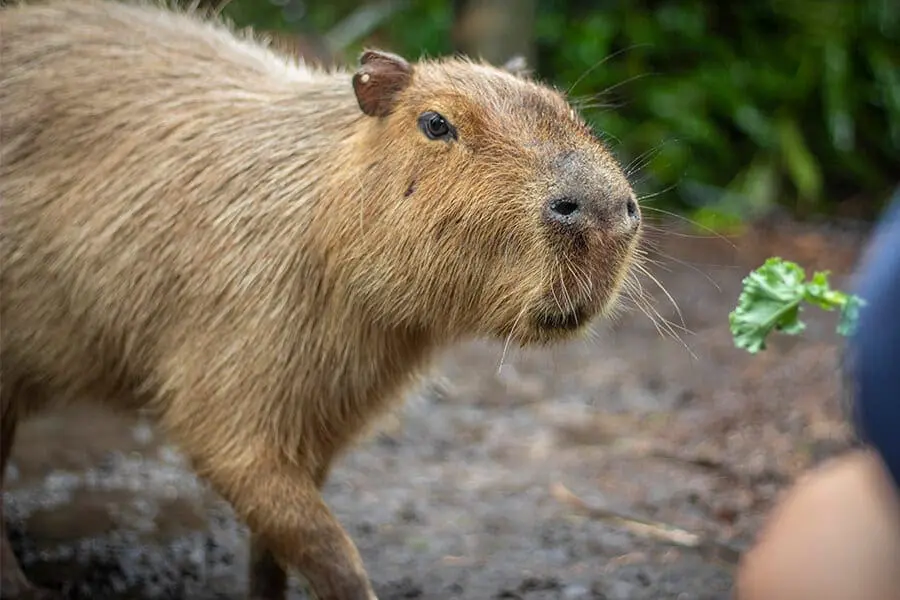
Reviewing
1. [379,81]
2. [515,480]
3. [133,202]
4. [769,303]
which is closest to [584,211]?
[769,303]

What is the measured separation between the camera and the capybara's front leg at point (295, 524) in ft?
11.0

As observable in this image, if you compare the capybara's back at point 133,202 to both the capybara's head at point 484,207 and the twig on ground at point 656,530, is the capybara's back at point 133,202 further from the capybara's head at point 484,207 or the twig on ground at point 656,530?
the twig on ground at point 656,530

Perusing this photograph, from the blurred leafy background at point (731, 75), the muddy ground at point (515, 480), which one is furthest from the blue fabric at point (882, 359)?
the blurred leafy background at point (731, 75)

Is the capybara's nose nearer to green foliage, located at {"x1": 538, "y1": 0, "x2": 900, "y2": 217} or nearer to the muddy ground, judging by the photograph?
the muddy ground

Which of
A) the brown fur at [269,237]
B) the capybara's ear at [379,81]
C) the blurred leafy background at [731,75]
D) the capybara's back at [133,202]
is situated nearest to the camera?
the brown fur at [269,237]

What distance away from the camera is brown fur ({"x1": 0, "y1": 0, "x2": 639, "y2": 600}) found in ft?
10.1

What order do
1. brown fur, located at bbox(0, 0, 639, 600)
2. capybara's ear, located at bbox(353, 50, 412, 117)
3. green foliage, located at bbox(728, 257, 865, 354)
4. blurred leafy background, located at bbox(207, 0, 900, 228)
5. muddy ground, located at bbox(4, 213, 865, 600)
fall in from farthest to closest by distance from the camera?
blurred leafy background, located at bbox(207, 0, 900, 228), muddy ground, located at bbox(4, 213, 865, 600), capybara's ear, located at bbox(353, 50, 412, 117), green foliage, located at bbox(728, 257, 865, 354), brown fur, located at bbox(0, 0, 639, 600)

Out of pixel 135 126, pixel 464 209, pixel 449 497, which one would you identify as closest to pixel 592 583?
pixel 449 497

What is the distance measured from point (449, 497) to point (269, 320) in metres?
1.93

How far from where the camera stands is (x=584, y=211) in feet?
9.64

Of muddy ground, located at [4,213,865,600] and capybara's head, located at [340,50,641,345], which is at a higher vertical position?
capybara's head, located at [340,50,641,345]

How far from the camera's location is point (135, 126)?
369 centimetres

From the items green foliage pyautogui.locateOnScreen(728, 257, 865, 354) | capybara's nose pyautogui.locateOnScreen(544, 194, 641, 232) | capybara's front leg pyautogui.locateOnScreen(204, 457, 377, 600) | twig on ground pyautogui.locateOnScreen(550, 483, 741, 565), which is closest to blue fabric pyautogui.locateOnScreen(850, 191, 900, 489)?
capybara's nose pyautogui.locateOnScreen(544, 194, 641, 232)

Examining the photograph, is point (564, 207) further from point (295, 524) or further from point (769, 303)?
point (295, 524)
